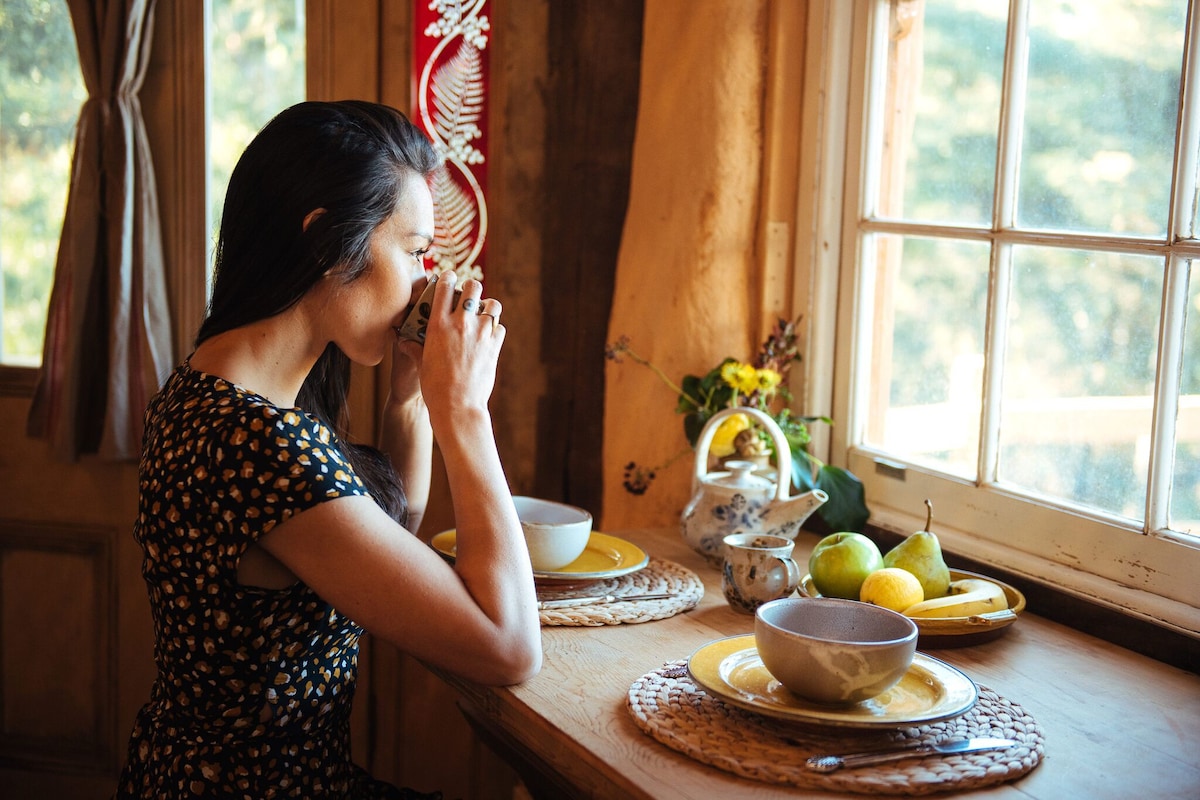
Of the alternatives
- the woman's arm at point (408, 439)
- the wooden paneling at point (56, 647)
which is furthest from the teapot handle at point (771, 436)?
the wooden paneling at point (56, 647)

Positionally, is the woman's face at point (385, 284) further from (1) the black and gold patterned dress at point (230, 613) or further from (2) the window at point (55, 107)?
(2) the window at point (55, 107)

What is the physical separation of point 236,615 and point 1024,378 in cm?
120

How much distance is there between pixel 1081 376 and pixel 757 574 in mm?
585

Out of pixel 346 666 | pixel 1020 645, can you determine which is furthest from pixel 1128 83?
pixel 346 666

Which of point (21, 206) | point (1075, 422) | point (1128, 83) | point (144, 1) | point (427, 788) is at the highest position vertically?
point (144, 1)

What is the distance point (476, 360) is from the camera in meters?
1.38

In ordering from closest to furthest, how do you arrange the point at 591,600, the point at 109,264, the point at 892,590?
the point at 892,590, the point at 591,600, the point at 109,264

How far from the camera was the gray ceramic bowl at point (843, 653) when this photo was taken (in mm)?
1104

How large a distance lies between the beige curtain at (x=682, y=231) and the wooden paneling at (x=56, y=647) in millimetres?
1157

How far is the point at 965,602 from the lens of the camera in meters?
1.47

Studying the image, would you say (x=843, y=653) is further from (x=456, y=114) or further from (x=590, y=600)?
(x=456, y=114)

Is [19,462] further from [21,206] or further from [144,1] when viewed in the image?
[144,1]

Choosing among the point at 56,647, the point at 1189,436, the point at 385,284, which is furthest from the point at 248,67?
the point at 1189,436

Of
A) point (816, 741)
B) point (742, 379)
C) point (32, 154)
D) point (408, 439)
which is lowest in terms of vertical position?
point (816, 741)
